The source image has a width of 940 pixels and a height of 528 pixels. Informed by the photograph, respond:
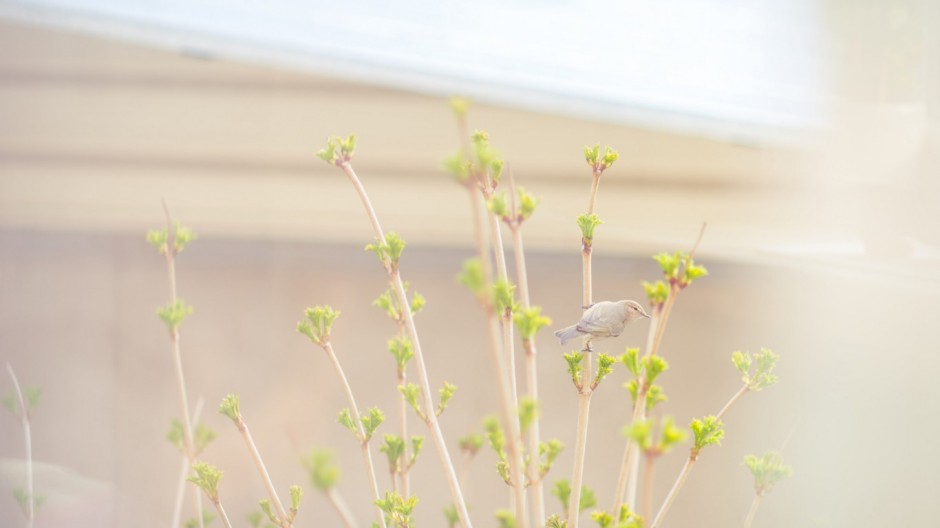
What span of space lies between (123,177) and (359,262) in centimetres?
38

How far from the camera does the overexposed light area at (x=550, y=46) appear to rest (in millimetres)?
814

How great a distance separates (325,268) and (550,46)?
445 mm

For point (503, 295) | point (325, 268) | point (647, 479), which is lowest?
point (647, 479)

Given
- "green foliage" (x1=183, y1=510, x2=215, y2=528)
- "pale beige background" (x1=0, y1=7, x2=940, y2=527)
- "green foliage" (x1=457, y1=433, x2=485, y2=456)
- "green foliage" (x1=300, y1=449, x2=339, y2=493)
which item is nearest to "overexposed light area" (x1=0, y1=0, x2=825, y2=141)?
"pale beige background" (x1=0, y1=7, x2=940, y2=527)

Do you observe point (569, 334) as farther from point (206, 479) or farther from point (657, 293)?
point (206, 479)

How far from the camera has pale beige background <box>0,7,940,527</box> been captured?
2.77 feet

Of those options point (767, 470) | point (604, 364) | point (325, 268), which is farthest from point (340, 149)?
point (325, 268)

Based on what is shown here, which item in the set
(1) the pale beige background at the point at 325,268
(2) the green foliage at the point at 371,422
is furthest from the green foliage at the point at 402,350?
(1) the pale beige background at the point at 325,268

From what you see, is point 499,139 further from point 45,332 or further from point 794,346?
point 45,332

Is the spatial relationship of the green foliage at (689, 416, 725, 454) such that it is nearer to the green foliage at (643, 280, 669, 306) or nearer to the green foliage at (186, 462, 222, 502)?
the green foliage at (643, 280, 669, 306)

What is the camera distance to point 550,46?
3.04 feet

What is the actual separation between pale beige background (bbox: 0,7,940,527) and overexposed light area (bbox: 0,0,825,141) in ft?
0.11

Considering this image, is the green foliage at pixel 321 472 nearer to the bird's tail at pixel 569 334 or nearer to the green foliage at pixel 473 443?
the bird's tail at pixel 569 334

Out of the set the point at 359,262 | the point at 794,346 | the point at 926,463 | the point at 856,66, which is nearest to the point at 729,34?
the point at 856,66
